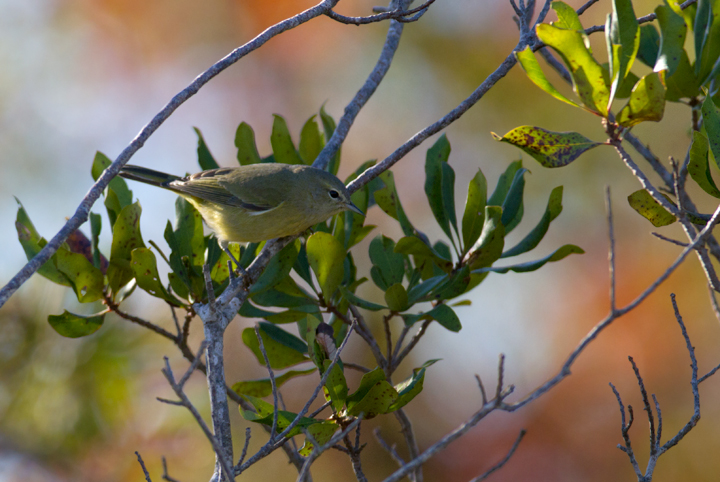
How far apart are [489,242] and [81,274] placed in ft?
4.76

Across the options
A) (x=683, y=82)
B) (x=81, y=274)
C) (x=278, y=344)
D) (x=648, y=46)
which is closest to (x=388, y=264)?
(x=278, y=344)

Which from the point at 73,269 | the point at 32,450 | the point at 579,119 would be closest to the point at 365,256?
the point at 579,119

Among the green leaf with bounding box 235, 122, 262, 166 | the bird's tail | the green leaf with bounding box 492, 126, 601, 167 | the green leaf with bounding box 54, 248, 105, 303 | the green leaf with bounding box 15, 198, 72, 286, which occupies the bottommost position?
the green leaf with bounding box 492, 126, 601, 167

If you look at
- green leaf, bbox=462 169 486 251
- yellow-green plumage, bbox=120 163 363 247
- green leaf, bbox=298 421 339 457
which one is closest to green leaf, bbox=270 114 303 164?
yellow-green plumage, bbox=120 163 363 247

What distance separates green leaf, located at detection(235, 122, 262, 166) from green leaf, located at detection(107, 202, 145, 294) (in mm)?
621

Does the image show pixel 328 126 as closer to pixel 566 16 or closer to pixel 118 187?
pixel 118 187

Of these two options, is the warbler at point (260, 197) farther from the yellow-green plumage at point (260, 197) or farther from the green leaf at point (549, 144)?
the green leaf at point (549, 144)

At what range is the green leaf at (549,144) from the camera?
1768 mm

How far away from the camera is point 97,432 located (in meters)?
3.26

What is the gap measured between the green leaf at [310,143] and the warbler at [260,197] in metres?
0.06

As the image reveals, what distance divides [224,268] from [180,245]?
20 cm

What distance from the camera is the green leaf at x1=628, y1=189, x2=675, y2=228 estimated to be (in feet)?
5.72

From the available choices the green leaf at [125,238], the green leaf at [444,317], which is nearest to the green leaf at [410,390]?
the green leaf at [444,317]

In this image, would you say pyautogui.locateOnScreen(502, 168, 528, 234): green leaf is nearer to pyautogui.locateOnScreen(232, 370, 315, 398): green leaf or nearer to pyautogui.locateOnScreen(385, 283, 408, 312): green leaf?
pyautogui.locateOnScreen(385, 283, 408, 312): green leaf
